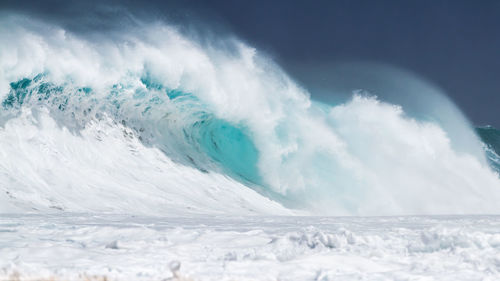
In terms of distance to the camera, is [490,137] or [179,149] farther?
[490,137]

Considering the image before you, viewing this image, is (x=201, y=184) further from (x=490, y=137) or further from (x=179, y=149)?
(x=490, y=137)

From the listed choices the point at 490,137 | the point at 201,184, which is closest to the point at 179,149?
the point at 201,184

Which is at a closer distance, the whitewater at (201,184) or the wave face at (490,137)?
the whitewater at (201,184)

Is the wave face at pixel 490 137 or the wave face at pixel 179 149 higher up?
the wave face at pixel 490 137

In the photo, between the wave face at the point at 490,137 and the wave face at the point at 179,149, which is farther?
the wave face at the point at 490,137

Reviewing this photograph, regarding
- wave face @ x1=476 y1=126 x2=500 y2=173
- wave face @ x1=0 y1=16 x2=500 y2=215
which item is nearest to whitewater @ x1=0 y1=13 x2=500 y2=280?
wave face @ x1=0 y1=16 x2=500 y2=215

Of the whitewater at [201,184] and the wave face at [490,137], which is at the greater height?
the wave face at [490,137]

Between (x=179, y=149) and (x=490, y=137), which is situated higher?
(x=490, y=137)

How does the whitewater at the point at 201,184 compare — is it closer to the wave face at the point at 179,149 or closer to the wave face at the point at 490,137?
the wave face at the point at 179,149

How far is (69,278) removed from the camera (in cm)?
308

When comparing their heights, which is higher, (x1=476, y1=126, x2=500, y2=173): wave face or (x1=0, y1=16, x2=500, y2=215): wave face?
(x1=476, y1=126, x2=500, y2=173): wave face

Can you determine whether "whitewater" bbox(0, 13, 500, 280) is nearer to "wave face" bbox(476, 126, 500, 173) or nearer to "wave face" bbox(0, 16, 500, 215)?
"wave face" bbox(0, 16, 500, 215)

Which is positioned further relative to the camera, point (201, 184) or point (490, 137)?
point (490, 137)

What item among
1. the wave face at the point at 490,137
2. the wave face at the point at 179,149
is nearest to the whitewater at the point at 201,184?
the wave face at the point at 179,149
